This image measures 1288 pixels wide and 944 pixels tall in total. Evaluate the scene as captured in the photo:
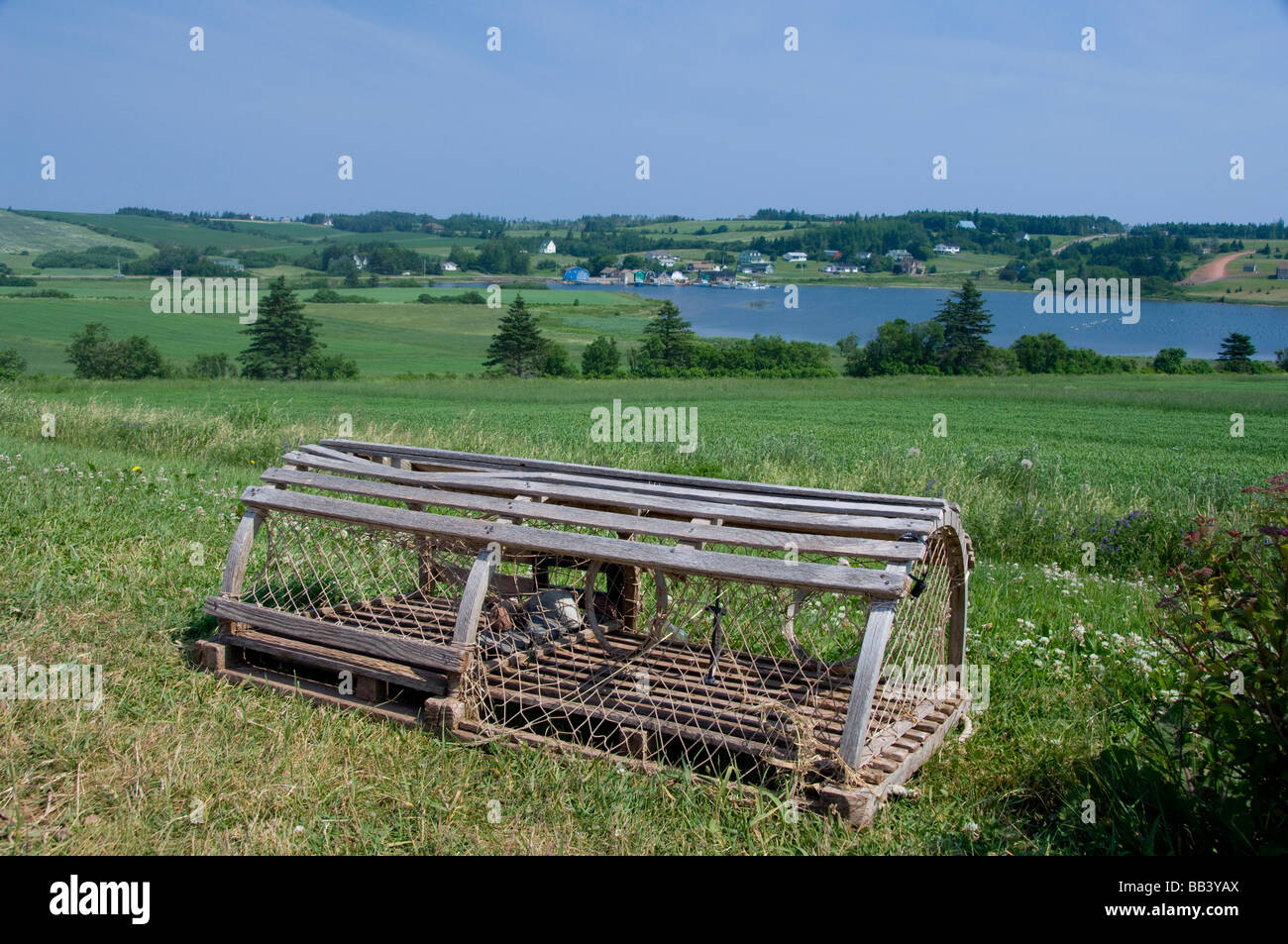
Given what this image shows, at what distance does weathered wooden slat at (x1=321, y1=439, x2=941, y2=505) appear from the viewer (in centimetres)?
502

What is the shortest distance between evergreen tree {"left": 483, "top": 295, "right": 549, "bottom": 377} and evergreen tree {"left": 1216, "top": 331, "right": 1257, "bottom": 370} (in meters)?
41.7

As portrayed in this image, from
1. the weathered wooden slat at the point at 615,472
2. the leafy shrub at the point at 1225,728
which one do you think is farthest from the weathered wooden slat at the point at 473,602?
the leafy shrub at the point at 1225,728

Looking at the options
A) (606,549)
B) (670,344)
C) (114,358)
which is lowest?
(606,549)

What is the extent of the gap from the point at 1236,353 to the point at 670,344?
35.8 m

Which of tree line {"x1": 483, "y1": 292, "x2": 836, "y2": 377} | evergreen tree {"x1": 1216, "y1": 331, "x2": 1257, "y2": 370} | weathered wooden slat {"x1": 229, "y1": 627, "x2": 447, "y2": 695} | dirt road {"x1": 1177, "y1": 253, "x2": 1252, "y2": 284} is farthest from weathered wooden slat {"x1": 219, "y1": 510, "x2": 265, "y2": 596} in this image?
dirt road {"x1": 1177, "y1": 253, "x2": 1252, "y2": 284}

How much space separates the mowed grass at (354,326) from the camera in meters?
58.6

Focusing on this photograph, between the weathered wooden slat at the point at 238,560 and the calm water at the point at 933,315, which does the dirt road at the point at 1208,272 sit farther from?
the weathered wooden slat at the point at 238,560

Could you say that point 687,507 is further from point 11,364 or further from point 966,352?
point 966,352

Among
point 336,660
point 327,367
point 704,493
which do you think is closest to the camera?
point 336,660

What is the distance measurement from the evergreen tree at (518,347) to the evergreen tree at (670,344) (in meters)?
7.58

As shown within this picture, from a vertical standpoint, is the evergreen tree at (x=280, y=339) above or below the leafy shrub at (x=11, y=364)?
above

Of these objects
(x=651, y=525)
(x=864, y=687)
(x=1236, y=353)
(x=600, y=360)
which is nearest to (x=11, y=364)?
(x=600, y=360)

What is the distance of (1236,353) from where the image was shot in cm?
Answer: 5703

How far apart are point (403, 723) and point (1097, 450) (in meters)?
20.9
